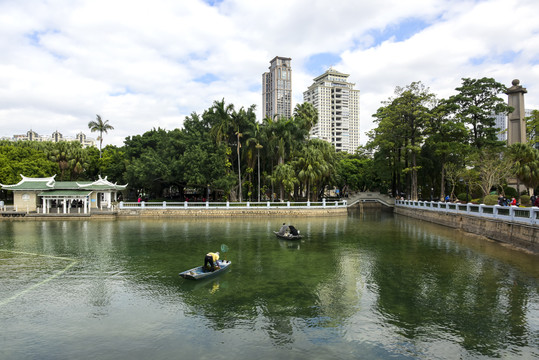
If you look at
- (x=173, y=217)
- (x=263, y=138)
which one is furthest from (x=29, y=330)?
(x=263, y=138)

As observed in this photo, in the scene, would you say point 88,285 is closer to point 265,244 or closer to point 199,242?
point 199,242

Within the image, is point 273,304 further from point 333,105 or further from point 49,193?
point 333,105

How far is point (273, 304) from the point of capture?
10.4m

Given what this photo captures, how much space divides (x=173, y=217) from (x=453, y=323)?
34.3 m

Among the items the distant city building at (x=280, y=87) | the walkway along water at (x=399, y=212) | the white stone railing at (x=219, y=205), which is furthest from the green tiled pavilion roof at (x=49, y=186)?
the distant city building at (x=280, y=87)

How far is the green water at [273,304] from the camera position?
778 centimetres

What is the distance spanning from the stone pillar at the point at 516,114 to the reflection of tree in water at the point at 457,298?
3165cm

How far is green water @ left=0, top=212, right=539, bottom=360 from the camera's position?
7777 mm

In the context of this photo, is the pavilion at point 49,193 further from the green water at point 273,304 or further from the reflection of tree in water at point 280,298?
the reflection of tree in water at point 280,298

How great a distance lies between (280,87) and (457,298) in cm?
17765

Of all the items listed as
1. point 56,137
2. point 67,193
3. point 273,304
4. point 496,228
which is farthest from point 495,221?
point 56,137

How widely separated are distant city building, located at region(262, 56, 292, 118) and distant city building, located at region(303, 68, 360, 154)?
96.4 ft

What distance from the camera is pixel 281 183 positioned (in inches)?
1702

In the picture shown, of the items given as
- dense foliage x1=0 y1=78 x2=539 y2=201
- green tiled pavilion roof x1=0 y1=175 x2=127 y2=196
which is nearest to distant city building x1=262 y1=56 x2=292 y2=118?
dense foliage x1=0 y1=78 x2=539 y2=201
